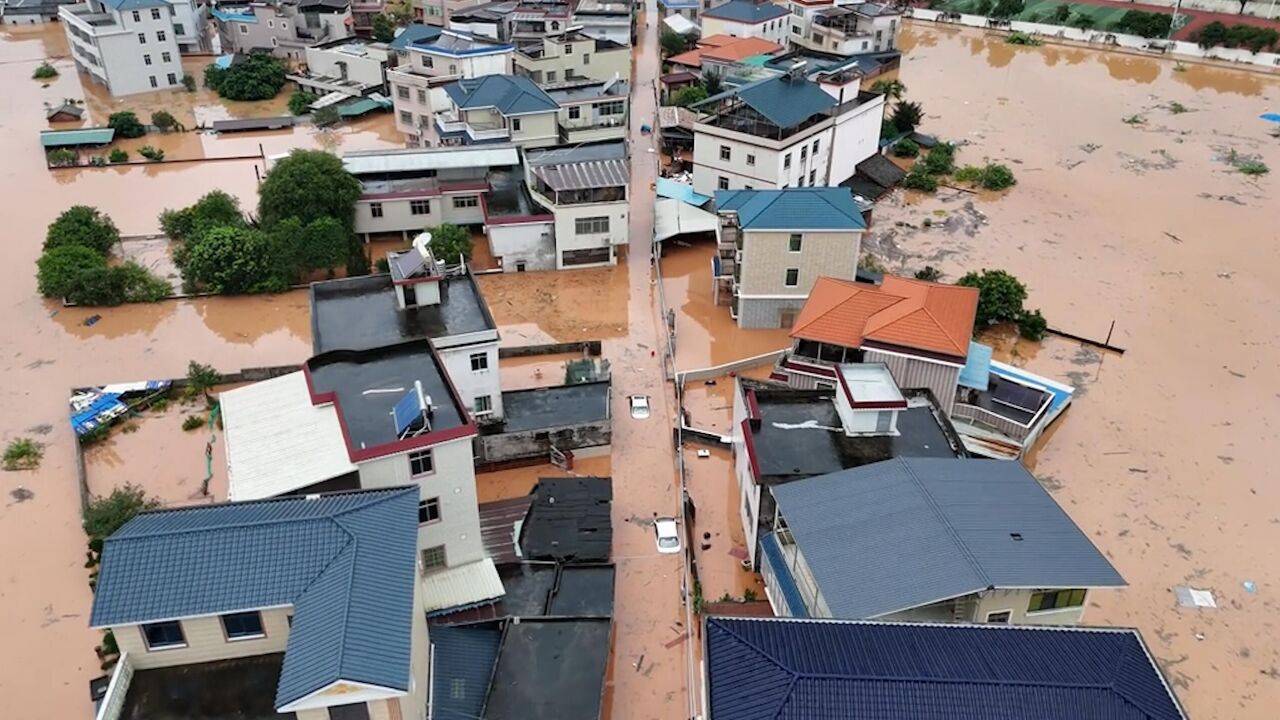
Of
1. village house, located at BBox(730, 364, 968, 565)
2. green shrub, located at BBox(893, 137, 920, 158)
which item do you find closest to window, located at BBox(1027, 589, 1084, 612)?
village house, located at BBox(730, 364, 968, 565)

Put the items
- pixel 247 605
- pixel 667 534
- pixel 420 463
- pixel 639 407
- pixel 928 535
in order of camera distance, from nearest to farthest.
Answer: pixel 247 605
pixel 928 535
pixel 420 463
pixel 667 534
pixel 639 407

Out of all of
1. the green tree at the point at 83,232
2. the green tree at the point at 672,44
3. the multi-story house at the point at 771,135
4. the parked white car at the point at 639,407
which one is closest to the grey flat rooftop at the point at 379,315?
the parked white car at the point at 639,407

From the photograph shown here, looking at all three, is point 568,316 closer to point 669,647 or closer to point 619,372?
point 619,372

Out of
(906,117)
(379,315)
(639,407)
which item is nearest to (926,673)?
(639,407)

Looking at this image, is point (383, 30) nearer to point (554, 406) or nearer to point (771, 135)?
point (771, 135)

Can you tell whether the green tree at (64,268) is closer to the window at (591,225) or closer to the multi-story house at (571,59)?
the window at (591,225)

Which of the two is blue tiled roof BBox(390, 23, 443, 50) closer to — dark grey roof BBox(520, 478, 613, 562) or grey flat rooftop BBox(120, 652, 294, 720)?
dark grey roof BBox(520, 478, 613, 562)
